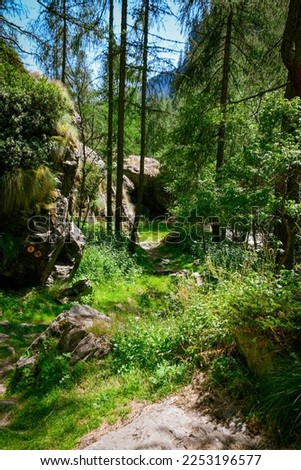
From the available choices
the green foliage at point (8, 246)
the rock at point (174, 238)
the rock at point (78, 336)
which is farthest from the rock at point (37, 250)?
the rock at point (174, 238)

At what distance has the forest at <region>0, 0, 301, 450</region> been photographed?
3473 mm

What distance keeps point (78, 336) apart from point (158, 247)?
1113 centimetres

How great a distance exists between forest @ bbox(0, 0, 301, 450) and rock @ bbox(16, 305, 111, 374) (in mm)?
29

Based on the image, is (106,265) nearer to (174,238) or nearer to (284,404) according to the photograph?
(174,238)

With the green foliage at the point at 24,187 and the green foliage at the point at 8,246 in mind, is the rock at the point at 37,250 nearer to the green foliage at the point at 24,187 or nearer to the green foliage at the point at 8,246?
the green foliage at the point at 8,246

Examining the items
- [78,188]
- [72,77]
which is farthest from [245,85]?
[78,188]

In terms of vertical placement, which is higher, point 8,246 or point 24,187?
point 24,187

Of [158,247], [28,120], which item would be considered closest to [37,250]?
[28,120]

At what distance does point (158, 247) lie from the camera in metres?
16.0

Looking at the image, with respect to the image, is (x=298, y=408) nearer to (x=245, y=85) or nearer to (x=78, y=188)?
(x=245, y=85)

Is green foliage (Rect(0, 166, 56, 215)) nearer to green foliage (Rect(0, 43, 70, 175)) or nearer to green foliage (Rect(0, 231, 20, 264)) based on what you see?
green foliage (Rect(0, 43, 70, 175))
